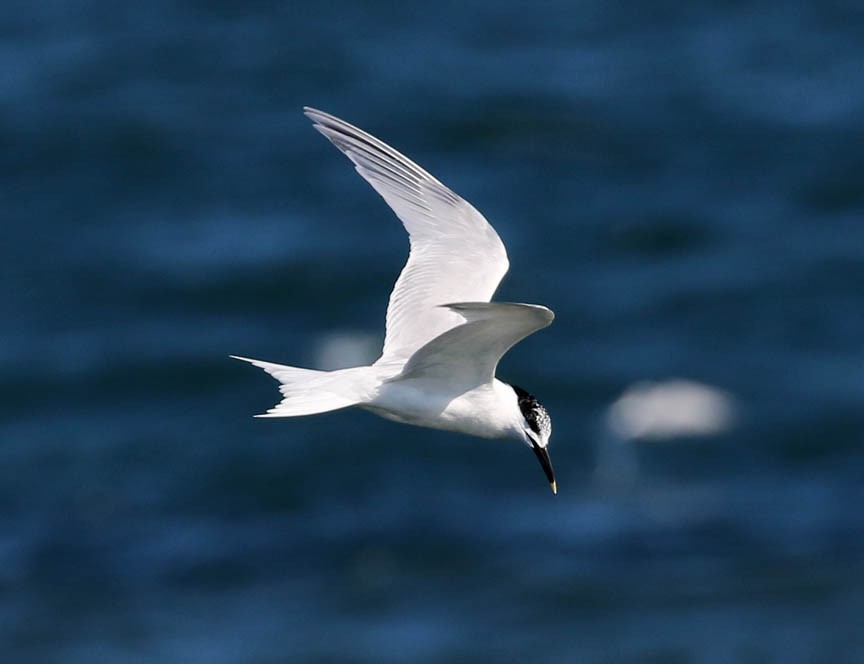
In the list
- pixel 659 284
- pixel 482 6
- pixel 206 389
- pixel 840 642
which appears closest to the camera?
pixel 840 642

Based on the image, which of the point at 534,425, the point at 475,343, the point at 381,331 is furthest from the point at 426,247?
the point at 381,331

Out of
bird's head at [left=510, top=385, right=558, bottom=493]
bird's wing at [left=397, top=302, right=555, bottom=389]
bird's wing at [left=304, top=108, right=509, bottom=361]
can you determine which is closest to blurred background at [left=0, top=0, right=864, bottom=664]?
bird's wing at [left=304, top=108, right=509, bottom=361]

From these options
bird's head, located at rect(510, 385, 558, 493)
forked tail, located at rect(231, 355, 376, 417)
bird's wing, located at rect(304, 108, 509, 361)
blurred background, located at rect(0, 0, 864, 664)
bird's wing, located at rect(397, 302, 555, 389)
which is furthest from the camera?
blurred background, located at rect(0, 0, 864, 664)

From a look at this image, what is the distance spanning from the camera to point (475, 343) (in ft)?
25.9

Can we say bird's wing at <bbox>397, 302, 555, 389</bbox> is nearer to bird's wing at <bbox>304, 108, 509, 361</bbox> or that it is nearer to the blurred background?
bird's wing at <bbox>304, 108, 509, 361</bbox>

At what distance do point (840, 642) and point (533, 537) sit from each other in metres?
3.06

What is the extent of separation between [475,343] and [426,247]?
5.03 ft

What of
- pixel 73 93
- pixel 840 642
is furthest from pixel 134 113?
pixel 840 642

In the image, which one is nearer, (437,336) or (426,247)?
(437,336)

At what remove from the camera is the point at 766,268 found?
792 inches

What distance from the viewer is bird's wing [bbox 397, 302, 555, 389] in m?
7.26

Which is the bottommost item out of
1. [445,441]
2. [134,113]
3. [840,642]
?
[840,642]

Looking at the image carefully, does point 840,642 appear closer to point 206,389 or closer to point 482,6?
point 206,389

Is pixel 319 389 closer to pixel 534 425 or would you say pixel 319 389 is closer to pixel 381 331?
pixel 534 425
